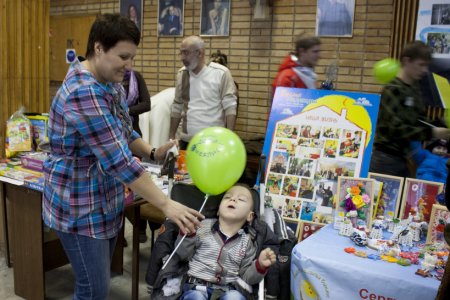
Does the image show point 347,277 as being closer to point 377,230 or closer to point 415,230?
point 377,230

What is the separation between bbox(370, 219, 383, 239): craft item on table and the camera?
2234 mm

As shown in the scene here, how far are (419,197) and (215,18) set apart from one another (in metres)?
3.37

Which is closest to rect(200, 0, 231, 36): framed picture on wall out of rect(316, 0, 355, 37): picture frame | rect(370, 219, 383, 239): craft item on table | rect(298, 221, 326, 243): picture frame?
rect(316, 0, 355, 37): picture frame

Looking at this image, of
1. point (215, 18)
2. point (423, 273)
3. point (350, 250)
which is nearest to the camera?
point (423, 273)

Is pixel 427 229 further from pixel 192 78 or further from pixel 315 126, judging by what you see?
pixel 192 78

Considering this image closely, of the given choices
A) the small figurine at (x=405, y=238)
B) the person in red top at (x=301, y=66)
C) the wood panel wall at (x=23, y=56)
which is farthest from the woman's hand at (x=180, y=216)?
the wood panel wall at (x=23, y=56)

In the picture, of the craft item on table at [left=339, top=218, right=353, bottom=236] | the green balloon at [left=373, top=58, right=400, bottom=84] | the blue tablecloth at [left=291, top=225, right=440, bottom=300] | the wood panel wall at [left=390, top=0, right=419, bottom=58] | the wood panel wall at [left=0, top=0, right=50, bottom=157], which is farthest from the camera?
the wood panel wall at [left=390, top=0, right=419, bottom=58]

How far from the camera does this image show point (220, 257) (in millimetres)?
2166

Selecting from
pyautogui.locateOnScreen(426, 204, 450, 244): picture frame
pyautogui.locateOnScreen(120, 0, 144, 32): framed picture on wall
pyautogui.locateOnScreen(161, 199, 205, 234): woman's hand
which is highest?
pyautogui.locateOnScreen(120, 0, 144, 32): framed picture on wall

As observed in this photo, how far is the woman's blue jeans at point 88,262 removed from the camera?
1677 mm

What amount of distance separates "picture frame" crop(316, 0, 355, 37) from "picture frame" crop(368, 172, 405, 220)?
221 centimetres

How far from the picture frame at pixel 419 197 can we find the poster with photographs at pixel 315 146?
0.34 m

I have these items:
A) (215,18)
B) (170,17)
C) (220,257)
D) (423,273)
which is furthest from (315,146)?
(170,17)

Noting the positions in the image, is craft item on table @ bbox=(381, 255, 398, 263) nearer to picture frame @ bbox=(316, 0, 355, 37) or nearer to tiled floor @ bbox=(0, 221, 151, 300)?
tiled floor @ bbox=(0, 221, 151, 300)
